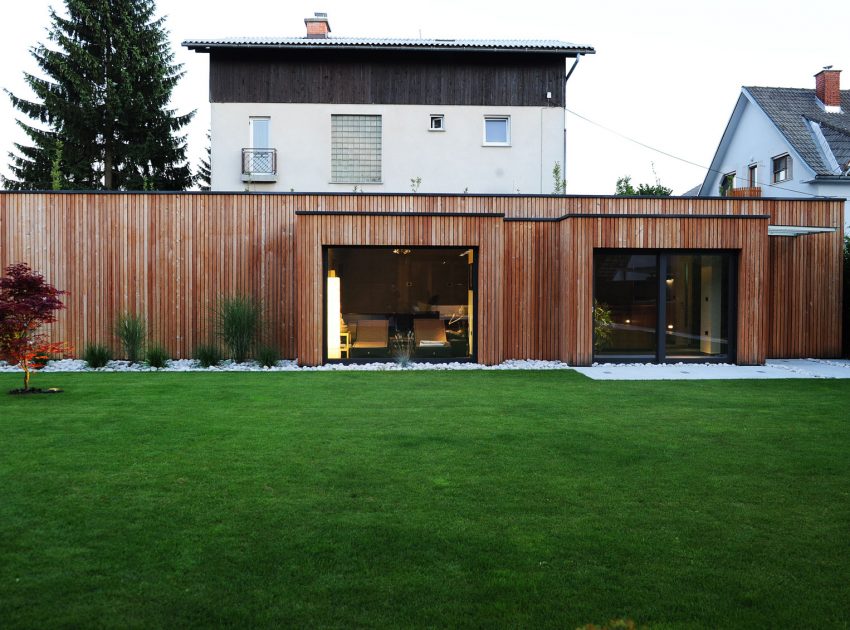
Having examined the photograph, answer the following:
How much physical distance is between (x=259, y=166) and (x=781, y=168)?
16166mm

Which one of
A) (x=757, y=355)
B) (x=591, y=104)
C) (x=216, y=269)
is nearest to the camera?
(x=757, y=355)

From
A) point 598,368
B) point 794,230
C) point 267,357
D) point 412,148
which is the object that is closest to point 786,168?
point 794,230

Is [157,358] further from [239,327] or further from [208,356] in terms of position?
[239,327]

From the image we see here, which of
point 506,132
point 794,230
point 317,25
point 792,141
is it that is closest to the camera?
point 794,230

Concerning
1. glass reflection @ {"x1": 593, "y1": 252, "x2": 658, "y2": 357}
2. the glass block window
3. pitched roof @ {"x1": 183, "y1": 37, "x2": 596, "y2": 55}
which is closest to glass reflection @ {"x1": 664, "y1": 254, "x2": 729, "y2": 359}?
glass reflection @ {"x1": 593, "y1": 252, "x2": 658, "y2": 357}

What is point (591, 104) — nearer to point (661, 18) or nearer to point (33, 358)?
point (661, 18)

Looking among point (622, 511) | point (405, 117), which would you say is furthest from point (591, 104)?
point (622, 511)

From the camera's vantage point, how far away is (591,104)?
60.7 feet

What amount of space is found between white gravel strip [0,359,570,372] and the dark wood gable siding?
8283 mm

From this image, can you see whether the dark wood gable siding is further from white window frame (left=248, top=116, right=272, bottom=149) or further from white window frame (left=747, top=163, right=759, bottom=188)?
white window frame (left=747, top=163, right=759, bottom=188)

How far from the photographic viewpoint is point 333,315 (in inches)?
422

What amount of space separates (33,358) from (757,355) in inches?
416

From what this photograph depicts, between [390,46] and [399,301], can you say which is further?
[390,46]

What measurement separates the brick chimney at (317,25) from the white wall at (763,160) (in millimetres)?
14207
